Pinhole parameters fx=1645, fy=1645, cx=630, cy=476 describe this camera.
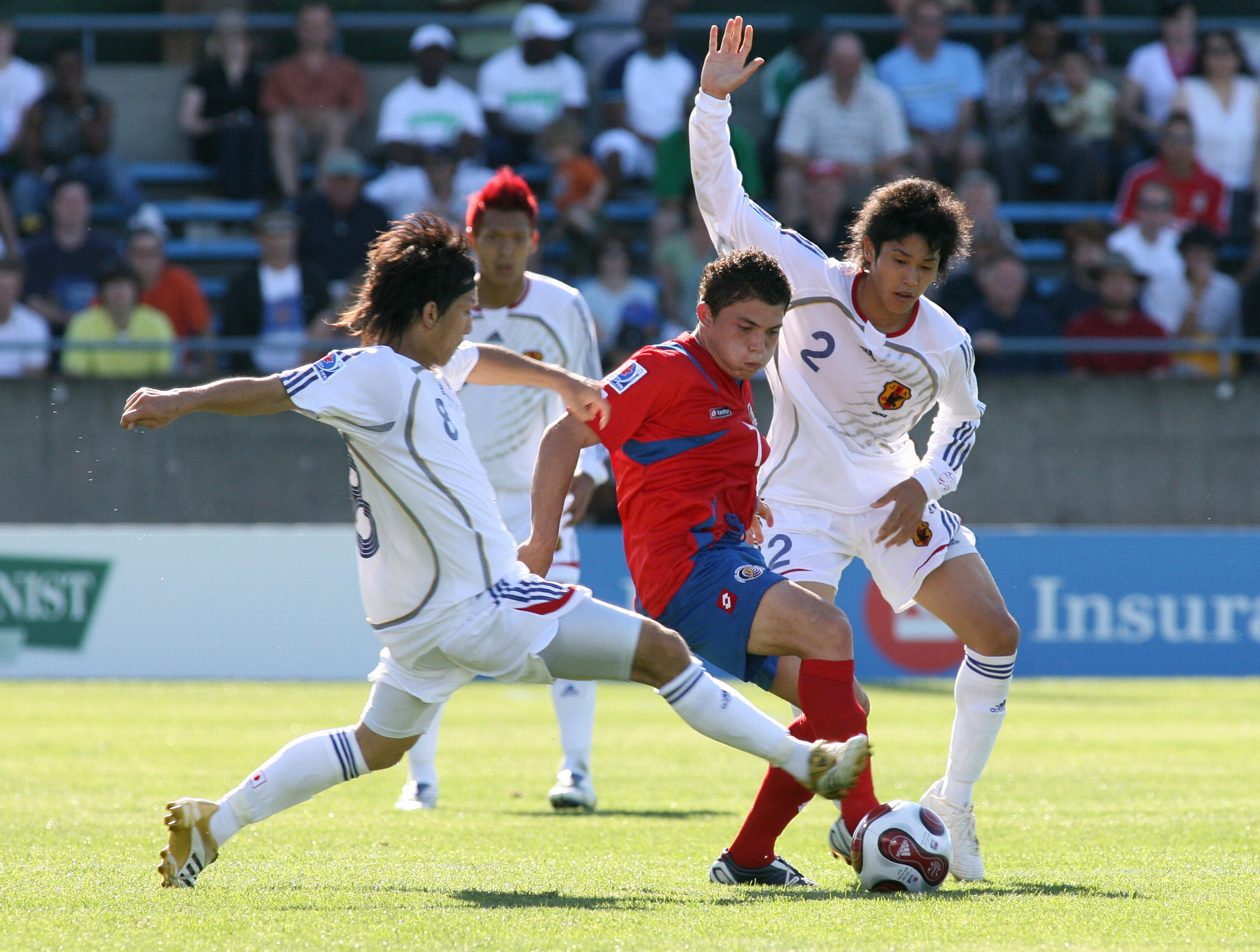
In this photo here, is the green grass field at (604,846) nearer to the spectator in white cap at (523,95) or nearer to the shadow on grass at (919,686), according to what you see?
the shadow on grass at (919,686)

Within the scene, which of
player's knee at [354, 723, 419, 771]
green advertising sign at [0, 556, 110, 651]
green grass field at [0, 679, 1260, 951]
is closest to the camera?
green grass field at [0, 679, 1260, 951]

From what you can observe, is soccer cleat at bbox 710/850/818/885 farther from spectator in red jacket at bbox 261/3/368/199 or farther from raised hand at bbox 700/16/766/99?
spectator in red jacket at bbox 261/3/368/199

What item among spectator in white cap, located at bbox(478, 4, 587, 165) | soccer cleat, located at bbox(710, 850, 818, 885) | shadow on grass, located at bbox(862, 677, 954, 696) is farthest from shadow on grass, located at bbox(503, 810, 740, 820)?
spectator in white cap, located at bbox(478, 4, 587, 165)

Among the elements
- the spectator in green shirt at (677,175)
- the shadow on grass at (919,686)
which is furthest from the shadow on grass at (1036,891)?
the spectator in green shirt at (677,175)

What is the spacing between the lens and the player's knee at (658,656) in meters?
4.45

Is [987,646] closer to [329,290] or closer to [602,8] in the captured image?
[329,290]

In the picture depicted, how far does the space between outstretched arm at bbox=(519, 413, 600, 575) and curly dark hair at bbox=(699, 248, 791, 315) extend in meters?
0.57

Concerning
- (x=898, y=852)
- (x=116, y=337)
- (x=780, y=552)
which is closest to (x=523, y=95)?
(x=116, y=337)

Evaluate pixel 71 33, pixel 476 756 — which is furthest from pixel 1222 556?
pixel 71 33

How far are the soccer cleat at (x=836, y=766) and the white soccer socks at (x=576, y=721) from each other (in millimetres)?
2672

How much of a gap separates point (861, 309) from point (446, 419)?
61.1 inches

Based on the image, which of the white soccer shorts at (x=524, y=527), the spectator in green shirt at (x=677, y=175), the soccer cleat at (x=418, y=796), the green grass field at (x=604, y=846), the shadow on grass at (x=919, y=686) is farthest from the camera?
the spectator in green shirt at (x=677, y=175)

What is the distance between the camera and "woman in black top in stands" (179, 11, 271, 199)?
51.4 ft

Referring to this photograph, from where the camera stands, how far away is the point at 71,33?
17.3 metres
